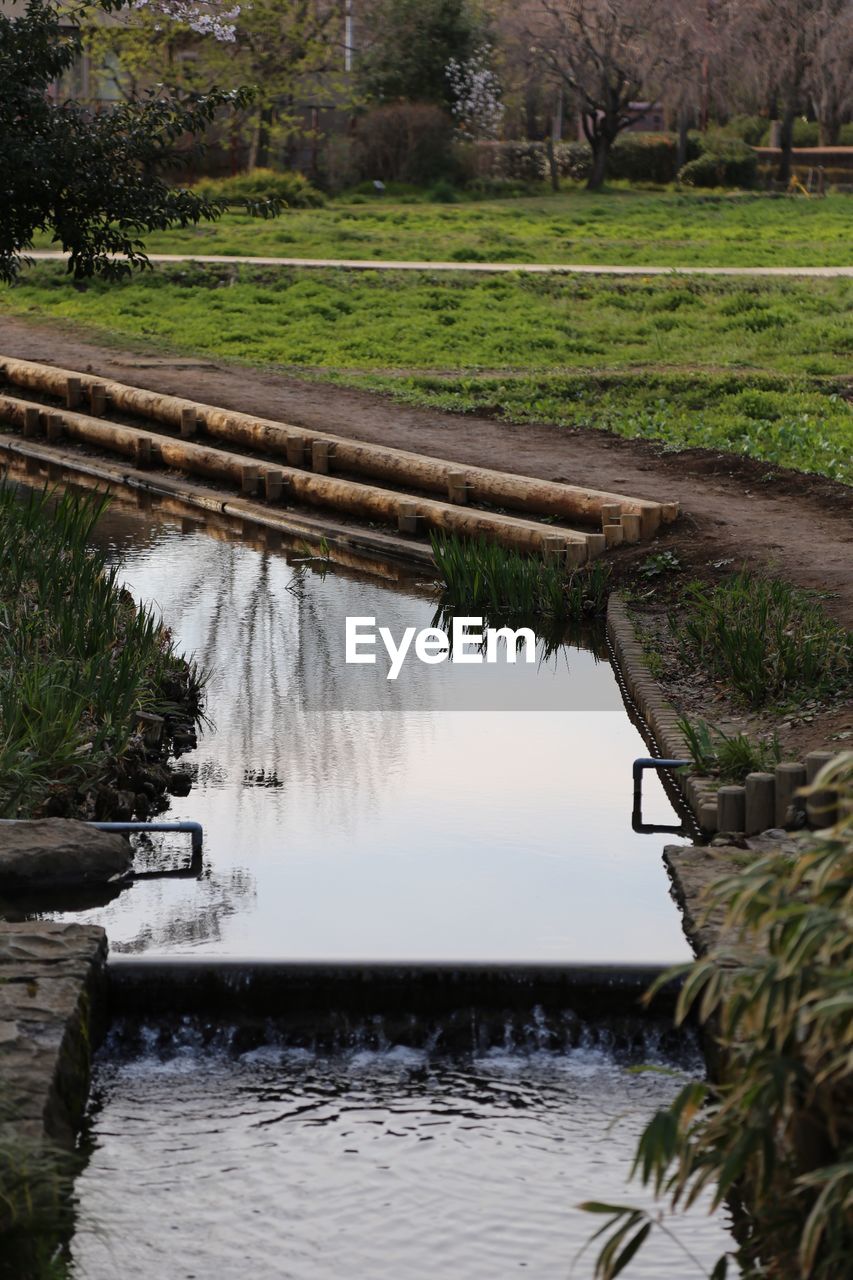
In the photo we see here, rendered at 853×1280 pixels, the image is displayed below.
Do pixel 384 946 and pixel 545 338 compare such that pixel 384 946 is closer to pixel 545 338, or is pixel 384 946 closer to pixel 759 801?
pixel 759 801

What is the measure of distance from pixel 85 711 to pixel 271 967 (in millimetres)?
2554

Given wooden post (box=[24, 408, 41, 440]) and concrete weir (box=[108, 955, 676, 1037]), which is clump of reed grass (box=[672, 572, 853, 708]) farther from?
wooden post (box=[24, 408, 41, 440])

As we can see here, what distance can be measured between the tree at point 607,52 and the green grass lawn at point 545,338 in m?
17.5

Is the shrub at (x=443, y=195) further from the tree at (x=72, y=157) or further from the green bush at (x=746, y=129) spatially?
the tree at (x=72, y=157)

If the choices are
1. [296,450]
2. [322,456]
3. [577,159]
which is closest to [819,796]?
[322,456]

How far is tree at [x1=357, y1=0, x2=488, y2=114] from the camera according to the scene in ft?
138

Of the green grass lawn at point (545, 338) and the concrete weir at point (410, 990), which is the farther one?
the green grass lawn at point (545, 338)

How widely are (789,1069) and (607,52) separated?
40705mm

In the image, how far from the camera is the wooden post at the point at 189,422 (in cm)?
1692

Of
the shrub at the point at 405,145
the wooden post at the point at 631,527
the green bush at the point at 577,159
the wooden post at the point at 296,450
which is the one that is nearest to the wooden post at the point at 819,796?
the wooden post at the point at 631,527

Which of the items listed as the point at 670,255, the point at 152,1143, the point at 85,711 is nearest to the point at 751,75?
the point at 670,255

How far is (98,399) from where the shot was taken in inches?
717

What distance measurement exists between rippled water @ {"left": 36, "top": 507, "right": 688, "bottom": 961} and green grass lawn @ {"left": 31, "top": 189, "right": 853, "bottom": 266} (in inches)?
714

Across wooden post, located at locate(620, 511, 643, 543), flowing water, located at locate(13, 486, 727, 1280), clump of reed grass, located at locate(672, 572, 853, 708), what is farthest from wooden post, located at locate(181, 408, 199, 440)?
clump of reed grass, located at locate(672, 572, 853, 708)
